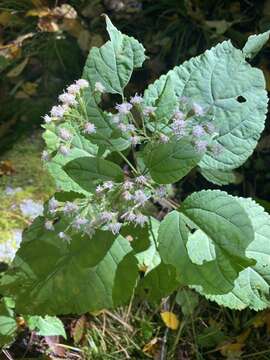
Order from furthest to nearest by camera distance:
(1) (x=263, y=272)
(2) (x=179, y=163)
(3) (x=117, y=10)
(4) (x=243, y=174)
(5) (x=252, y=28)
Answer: (3) (x=117, y=10) < (5) (x=252, y=28) < (4) (x=243, y=174) < (1) (x=263, y=272) < (2) (x=179, y=163)

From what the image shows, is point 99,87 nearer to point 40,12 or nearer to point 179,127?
point 179,127

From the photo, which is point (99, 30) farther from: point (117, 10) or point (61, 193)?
point (61, 193)

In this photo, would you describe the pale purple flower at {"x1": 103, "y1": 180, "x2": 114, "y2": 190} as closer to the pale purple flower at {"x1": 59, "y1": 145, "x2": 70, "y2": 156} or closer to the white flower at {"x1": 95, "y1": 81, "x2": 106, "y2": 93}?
the pale purple flower at {"x1": 59, "y1": 145, "x2": 70, "y2": 156}

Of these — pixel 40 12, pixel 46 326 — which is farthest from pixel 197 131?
pixel 40 12

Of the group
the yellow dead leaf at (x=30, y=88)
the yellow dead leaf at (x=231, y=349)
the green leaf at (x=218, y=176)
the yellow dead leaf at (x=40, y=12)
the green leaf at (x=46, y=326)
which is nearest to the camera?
the green leaf at (x=218, y=176)

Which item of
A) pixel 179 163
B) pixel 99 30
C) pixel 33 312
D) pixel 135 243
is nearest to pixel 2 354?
pixel 33 312

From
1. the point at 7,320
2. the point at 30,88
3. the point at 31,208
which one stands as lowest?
the point at 7,320

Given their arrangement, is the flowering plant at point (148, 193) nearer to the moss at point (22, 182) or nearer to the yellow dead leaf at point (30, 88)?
the moss at point (22, 182)

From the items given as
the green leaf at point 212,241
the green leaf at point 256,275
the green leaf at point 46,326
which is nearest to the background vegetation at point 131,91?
the green leaf at point 46,326
